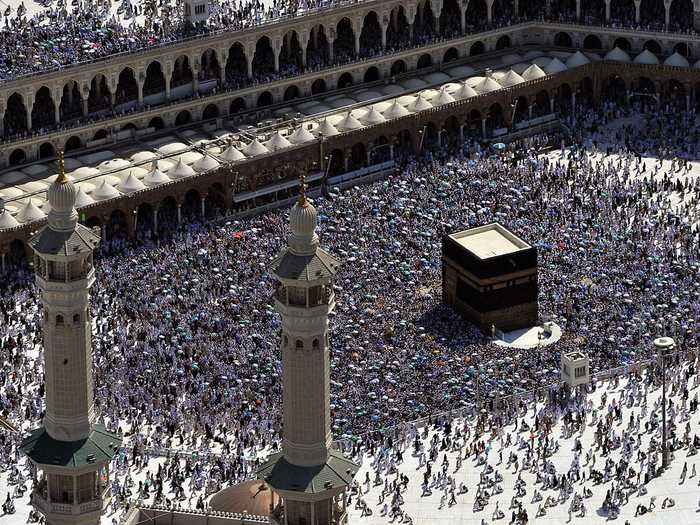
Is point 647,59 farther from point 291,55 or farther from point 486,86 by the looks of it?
point 291,55

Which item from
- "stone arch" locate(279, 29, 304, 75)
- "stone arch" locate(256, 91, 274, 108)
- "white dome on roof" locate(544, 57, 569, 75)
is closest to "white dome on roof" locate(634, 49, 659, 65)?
"white dome on roof" locate(544, 57, 569, 75)

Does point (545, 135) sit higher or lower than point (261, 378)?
higher

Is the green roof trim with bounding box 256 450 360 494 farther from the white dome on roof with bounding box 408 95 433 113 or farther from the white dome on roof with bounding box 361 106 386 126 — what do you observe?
the white dome on roof with bounding box 408 95 433 113

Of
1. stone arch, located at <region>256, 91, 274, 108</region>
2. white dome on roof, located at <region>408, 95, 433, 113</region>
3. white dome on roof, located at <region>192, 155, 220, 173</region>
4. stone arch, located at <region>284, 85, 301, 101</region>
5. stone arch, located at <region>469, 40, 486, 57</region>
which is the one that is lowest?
white dome on roof, located at <region>192, 155, 220, 173</region>

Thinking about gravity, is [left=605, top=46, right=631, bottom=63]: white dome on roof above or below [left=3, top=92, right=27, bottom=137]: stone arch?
above

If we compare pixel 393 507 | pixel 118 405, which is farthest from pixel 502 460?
pixel 118 405

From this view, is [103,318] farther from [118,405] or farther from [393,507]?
[393,507]
